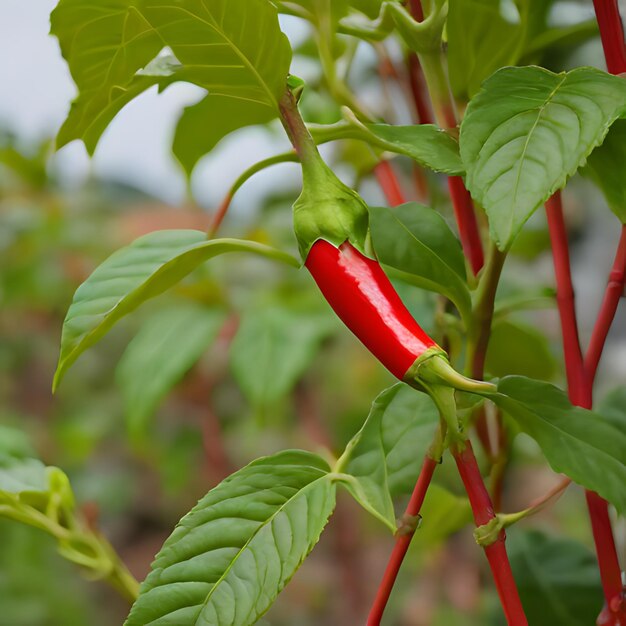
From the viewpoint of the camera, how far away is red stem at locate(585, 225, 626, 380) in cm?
31

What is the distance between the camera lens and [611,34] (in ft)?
0.92

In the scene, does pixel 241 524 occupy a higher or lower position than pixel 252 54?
lower

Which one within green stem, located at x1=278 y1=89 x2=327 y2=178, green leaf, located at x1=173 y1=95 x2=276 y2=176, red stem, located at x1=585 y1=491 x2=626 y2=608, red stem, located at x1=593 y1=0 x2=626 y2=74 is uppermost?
red stem, located at x1=593 y1=0 x2=626 y2=74

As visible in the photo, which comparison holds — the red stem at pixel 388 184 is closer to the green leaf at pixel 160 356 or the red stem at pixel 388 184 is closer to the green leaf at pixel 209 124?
the green leaf at pixel 209 124

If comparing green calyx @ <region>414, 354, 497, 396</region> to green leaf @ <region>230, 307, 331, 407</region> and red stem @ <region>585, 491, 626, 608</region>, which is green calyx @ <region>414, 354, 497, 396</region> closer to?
red stem @ <region>585, 491, 626, 608</region>

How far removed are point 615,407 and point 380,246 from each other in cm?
15

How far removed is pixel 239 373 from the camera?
0.61m

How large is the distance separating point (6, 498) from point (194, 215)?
2.99 feet

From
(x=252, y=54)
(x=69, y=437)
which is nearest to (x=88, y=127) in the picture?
(x=252, y=54)

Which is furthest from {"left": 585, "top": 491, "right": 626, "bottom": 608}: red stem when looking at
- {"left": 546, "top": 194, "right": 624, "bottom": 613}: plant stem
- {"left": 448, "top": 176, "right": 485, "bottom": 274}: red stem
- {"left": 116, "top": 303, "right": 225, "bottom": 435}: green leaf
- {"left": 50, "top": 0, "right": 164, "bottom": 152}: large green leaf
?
{"left": 116, "top": 303, "right": 225, "bottom": 435}: green leaf

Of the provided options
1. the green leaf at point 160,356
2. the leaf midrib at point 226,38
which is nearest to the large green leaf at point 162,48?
the leaf midrib at point 226,38

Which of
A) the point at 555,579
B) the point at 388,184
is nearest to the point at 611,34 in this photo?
the point at 388,184

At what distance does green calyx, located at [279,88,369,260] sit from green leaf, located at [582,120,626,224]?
83 millimetres

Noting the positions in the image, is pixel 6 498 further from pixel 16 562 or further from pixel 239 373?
pixel 16 562
